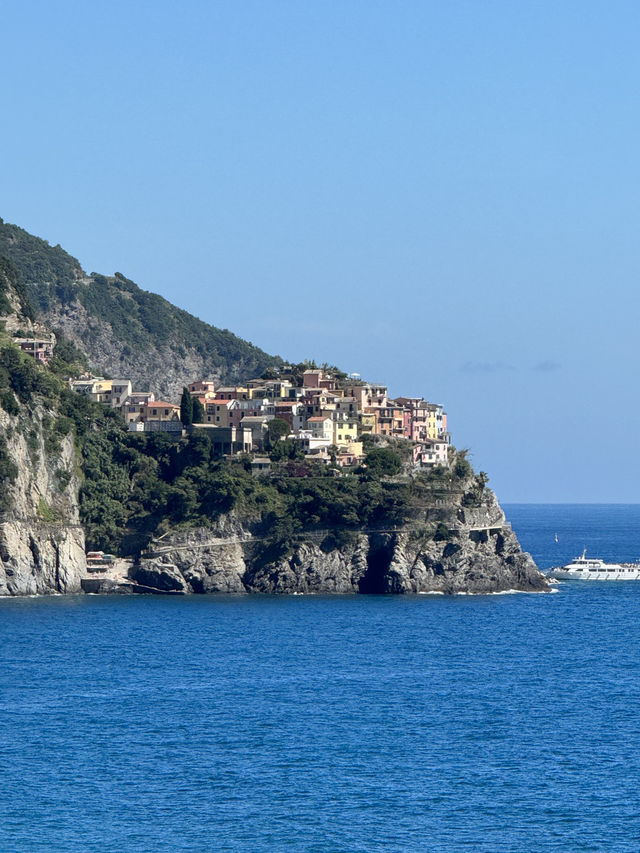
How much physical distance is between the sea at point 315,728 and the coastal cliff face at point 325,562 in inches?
265

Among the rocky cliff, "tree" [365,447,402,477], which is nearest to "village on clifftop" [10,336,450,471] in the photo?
"tree" [365,447,402,477]

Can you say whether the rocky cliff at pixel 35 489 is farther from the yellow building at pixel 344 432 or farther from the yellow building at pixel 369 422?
the yellow building at pixel 369 422

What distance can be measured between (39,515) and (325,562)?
67.3ft

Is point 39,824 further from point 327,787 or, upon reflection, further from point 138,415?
point 138,415

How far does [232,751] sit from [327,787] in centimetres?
674

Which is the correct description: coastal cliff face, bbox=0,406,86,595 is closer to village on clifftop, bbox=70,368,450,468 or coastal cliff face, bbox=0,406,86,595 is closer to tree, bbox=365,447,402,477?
village on clifftop, bbox=70,368,450,468

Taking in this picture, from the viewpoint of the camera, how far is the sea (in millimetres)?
53375

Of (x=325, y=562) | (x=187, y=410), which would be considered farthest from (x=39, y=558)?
(x=187, y=410)

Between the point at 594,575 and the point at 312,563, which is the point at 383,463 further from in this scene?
the point at 594,575

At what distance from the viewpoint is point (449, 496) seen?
120375 mm

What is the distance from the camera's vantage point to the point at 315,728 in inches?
2702

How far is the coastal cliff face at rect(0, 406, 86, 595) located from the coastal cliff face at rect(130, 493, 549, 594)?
18.4 feet

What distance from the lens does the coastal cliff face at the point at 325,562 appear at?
115812mm

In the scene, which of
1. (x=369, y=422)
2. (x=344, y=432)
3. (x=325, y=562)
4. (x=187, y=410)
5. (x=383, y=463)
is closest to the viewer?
(x=325, y=562)
